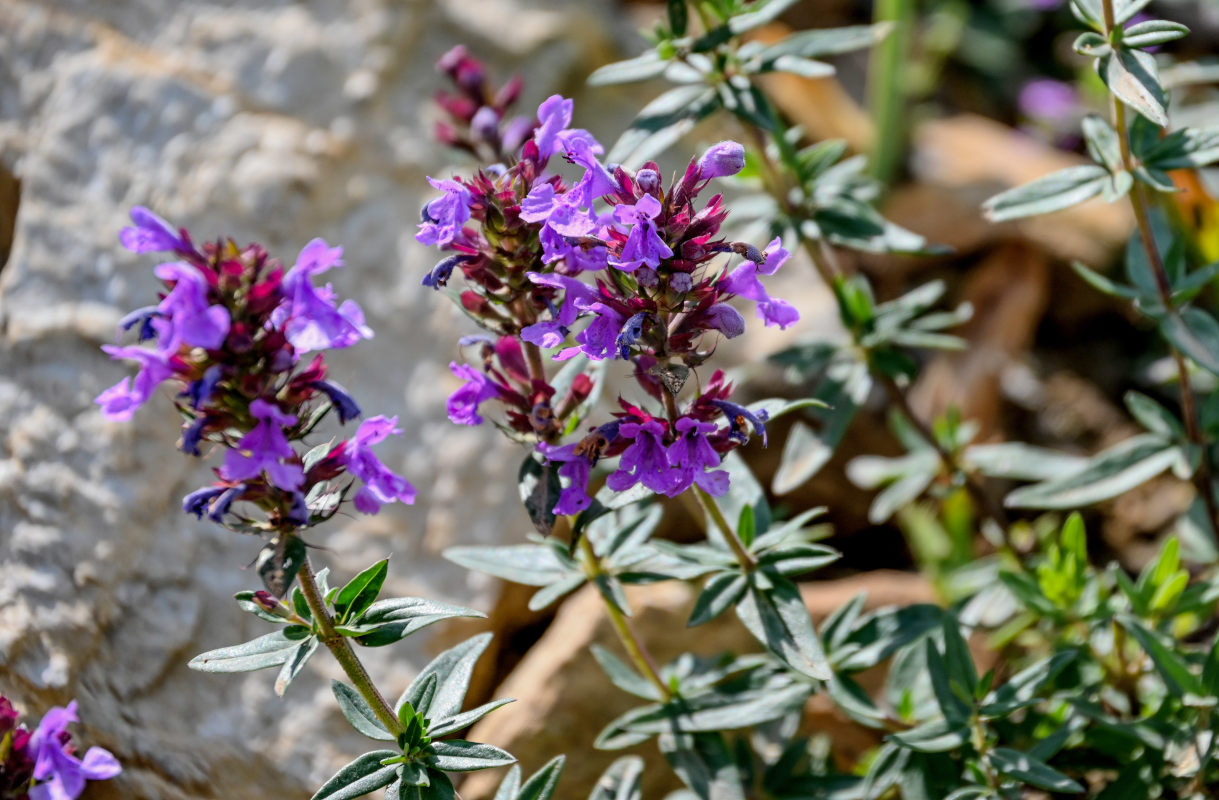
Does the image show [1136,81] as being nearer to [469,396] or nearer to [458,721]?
[469,396]

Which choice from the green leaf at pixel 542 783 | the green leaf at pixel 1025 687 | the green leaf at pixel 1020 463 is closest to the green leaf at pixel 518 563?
the green leaf at pixel 542 783

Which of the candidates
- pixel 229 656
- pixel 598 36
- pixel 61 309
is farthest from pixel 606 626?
pixel 598 36

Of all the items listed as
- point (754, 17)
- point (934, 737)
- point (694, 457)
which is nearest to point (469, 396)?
point (694, 457)

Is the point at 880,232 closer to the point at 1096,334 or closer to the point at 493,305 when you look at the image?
the point at 493,305

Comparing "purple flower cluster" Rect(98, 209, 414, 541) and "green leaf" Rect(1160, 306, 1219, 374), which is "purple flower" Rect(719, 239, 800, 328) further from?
"green leaf" Rect(1160, 306, 1219, 374)

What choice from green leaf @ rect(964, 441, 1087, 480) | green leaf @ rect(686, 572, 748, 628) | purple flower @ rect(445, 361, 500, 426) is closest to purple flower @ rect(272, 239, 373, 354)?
purple flower @ rect(445, 361, 500, 426)
